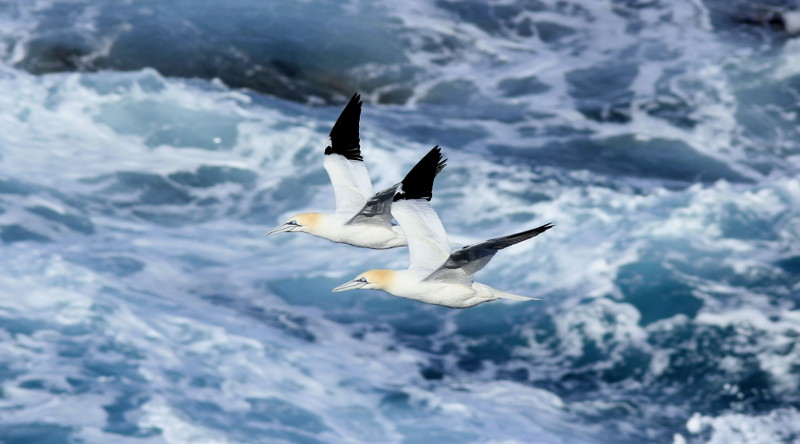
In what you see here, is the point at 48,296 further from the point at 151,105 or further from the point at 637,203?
the point at 637,203

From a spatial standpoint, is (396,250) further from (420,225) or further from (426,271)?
(426,271)

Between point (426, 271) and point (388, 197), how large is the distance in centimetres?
108

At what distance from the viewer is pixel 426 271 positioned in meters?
13.2

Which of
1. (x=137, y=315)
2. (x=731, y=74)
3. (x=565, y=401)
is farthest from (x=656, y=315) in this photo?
(x=731, y=74)

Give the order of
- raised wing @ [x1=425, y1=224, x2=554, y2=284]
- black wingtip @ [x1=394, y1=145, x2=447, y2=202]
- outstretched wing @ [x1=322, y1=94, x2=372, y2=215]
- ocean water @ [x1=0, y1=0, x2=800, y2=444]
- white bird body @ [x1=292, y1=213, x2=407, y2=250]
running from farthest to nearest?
ocean water @ [x1=0, y1=0, x2=800, y2=444] → outstretched wing @ [x1=322, y1=94, x2=372, y2=215] → white bird body @ [x1=292, y1=213, x2=407, y2=250] → black wingtip @ [x1=394, y1=145, x2=447, y2=202] → raised wing @ [x1=425, y1=224, x2=554, y2=284]

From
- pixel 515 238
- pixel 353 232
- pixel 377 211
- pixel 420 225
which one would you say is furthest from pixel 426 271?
pixel 515 238

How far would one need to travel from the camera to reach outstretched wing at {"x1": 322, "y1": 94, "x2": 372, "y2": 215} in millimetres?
14992

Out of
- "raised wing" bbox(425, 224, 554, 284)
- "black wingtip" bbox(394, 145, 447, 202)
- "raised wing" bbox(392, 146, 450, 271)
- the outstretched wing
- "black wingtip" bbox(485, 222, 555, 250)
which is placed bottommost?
"black wingtip" bbox(485, 222, 555, 250)

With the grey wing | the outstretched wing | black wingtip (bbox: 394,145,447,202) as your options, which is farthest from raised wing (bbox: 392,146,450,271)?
the outstretched wing

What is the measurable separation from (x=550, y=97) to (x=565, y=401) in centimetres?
1452

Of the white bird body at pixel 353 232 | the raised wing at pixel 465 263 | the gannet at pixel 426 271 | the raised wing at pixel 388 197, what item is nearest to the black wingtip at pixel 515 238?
the raised wing at pixel 465 263

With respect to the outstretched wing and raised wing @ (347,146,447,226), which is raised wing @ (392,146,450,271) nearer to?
raised wing @ (347,146,447,226)

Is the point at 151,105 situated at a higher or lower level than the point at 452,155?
higher

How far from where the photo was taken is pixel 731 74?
3516 centimetres
